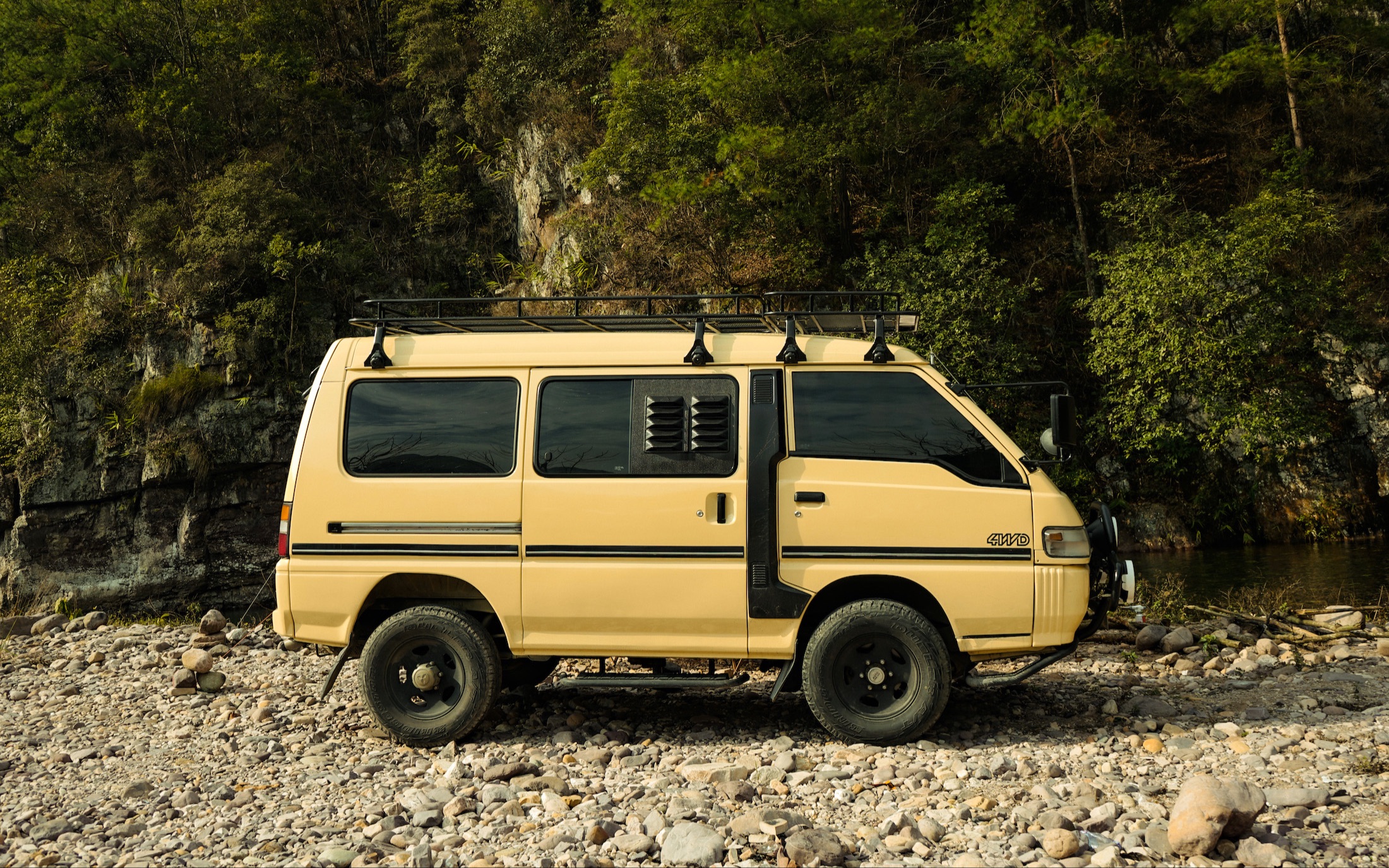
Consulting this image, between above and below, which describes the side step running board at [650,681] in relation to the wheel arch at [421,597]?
below

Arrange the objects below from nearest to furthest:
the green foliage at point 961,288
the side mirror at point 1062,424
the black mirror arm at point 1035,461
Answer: the side mirror at point 1062,424 → the black mirror arm at point 1035,461 → the green foliage at point 961,288

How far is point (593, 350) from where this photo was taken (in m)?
6.29

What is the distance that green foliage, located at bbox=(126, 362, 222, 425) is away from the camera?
102 feet

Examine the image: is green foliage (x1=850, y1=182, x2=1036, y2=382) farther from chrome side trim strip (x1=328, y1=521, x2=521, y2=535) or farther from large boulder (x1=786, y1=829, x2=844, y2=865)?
large boulder (x1=786, y1=829, x2=844, y2=865)

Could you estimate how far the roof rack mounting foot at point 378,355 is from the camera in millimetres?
6379

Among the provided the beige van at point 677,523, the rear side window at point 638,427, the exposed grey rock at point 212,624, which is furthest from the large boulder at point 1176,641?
the exposed grey rock at point 212,624

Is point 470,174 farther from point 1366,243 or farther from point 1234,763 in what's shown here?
point 1234,763

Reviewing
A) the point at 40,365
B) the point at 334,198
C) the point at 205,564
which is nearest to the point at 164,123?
the point at 334,198

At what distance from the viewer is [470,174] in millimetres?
38125

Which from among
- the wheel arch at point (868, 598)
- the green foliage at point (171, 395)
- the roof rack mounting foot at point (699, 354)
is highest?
the green foliage at point (171, 395)

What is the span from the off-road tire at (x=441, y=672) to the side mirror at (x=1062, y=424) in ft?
12.6

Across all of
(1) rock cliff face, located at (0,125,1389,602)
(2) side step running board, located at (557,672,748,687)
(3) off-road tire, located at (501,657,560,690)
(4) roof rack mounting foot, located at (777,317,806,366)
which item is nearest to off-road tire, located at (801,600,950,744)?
(2) side step running board, located at (557,672,748,687)

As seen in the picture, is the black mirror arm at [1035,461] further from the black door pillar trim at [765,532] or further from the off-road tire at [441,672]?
the off-road tire at [441,672]

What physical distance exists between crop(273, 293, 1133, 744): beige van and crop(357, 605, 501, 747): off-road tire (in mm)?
14
